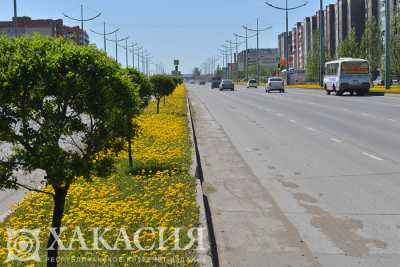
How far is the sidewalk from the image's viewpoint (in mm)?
6043

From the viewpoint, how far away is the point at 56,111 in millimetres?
4812

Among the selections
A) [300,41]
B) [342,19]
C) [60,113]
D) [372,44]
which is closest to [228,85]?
[372,44]

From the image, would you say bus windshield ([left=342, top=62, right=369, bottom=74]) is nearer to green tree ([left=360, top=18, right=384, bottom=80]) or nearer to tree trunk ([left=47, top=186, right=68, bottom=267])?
green tree ([left=360, top=18, right=384, bottom=80])

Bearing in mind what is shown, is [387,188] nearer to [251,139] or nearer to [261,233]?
[261,233]

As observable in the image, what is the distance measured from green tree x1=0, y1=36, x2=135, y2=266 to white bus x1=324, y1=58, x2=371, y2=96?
41.1 meters

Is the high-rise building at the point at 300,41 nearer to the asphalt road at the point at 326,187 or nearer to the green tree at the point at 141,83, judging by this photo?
the asphalt road at the point at 326,187

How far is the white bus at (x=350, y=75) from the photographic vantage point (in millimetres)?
44594

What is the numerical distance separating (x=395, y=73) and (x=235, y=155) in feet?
170

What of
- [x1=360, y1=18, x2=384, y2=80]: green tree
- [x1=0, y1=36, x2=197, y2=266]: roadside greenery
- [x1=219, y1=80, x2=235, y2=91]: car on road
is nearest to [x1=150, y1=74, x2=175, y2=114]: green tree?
[x1=0, y1=36, x2=197, y2=266]: roadside greenery

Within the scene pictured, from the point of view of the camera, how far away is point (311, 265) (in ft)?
18.9

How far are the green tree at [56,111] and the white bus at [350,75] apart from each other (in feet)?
135

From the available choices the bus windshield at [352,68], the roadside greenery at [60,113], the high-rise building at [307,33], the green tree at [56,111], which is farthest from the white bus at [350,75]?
the high-rise building at [307,33]

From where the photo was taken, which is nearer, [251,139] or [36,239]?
[36,239]

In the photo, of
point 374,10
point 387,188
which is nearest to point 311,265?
point 387,188
